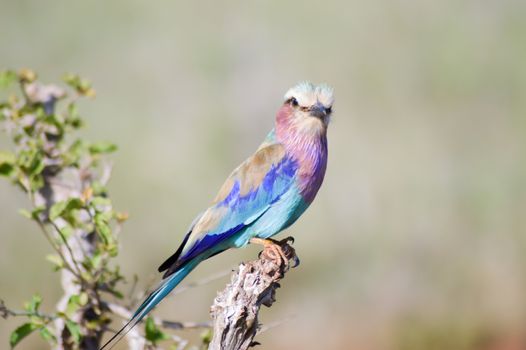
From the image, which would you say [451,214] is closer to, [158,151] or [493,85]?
[493,85]

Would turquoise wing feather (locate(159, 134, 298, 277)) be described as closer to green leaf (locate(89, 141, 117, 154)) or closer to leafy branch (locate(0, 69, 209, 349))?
leafy branch (locate(0, 69, 209, 349))

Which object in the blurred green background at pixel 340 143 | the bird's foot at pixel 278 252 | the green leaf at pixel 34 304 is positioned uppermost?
the blurred green background at pixel 340 143

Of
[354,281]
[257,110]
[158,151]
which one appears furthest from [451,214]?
[158,151]

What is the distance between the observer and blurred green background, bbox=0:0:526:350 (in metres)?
6.83

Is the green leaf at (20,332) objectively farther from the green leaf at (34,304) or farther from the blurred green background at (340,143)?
the blurred green background at (340,143)

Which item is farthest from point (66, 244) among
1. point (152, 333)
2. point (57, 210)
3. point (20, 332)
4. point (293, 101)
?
point (293, 101)

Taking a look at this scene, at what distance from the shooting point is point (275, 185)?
3662mm

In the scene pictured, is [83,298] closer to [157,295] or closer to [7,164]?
[157,295]

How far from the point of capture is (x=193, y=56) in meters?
8.00

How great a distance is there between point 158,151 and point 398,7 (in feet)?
8.26

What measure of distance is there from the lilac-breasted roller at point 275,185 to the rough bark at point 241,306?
57 centimetres

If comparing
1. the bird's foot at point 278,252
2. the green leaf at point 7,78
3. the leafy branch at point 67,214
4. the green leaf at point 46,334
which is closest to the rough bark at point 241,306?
the bird's foot at point 278,252

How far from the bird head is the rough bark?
0.89 metres

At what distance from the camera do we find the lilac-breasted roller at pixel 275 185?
360 cm
